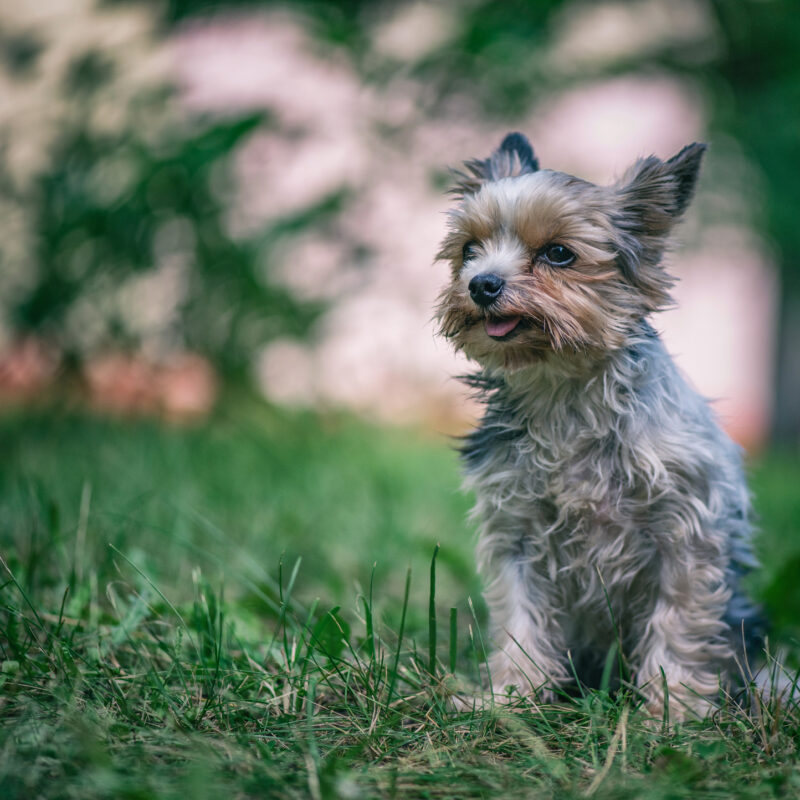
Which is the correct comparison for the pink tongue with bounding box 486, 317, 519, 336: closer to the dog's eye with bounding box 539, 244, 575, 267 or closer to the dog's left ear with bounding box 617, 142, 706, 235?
the dog's eye with bounding box 539, 244, 575, 267

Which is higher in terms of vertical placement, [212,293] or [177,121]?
[177,121]

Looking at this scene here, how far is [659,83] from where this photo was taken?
10.7 metres

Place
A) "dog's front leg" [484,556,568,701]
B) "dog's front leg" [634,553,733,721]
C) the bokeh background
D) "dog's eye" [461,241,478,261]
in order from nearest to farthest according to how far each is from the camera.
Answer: "dog's front leg" [634,553,733,721] → "dog's front leg" [484,556,568,701] → "dog's eye" [461,241,478,261] → the bokeh background

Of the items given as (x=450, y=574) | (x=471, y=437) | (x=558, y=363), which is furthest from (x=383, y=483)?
(x=558, y=363)

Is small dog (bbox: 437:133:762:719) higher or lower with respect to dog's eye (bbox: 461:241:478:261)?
lower

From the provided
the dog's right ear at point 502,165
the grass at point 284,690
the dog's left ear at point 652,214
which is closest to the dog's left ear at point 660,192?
the dog's left ear at point 652,214

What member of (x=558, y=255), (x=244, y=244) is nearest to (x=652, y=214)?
(x=558, y=255)

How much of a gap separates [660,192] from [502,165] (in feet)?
2.22

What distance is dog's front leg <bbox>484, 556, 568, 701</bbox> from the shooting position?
2.89 m

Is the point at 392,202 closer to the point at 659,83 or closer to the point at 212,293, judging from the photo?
the point at 212,293

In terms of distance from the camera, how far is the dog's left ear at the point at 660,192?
9.61 ft

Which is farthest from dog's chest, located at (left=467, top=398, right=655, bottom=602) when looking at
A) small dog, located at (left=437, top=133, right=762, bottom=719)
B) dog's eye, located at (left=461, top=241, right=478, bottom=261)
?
dog's eye, located at (left=461, top=241, right=478, bottom=261)

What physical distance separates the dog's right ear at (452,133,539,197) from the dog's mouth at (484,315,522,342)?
2.17 ft

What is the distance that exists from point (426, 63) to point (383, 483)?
4161mm
